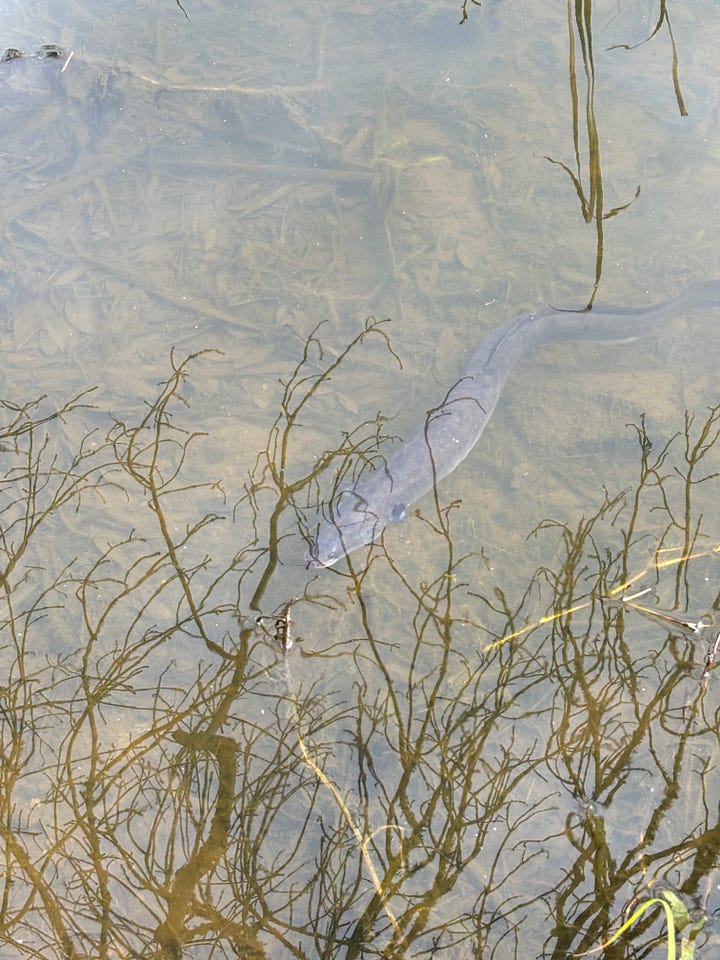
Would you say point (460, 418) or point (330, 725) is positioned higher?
point (460, 418)

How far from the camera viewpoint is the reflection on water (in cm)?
274

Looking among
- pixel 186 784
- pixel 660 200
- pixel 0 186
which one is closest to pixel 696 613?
pixel 186 784

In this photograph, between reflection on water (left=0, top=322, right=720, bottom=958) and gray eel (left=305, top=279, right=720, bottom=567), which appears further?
gray eel (left=305, top=279, right=720, bottom=567)

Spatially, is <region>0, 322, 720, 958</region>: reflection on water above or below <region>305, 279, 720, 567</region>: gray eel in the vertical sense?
below

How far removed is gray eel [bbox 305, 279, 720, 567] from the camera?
405 cm

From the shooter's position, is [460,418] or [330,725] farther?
[460,418]

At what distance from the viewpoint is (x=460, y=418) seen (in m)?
4.38

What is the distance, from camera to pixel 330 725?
3209 millimetres

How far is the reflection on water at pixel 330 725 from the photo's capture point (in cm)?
274

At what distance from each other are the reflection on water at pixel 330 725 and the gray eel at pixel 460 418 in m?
0.16

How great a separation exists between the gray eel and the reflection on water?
161 mm

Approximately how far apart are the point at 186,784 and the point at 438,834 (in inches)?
38.1

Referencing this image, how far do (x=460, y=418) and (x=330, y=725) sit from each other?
6.20 ft

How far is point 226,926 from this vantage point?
2.71m
